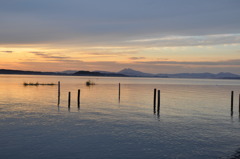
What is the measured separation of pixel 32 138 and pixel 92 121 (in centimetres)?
803

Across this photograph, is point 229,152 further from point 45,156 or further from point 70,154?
point 45,156

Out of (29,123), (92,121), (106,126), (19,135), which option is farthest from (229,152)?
(29,123)

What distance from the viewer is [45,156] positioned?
601 inches

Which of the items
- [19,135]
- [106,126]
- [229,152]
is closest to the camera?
[229,152]

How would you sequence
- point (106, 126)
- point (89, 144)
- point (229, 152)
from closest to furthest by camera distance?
point (229, 152) → point (89, 144) → point (106, 126)

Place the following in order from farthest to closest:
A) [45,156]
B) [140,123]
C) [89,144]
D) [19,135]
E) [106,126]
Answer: [140,123] < [106,126] < [19,135] < [89,144] < [45,156]

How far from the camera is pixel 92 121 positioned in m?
26.0

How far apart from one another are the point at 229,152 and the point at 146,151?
5.65 metres

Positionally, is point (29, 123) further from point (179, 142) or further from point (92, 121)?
point (179, 142)

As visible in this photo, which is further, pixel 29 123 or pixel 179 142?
pixel 29 123

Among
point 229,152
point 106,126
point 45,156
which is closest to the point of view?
point 45,156

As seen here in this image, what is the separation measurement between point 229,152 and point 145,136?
6.53 metres

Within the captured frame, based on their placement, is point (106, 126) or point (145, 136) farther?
point (106, 126)

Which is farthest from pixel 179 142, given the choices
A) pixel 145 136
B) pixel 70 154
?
pixel 70 154
